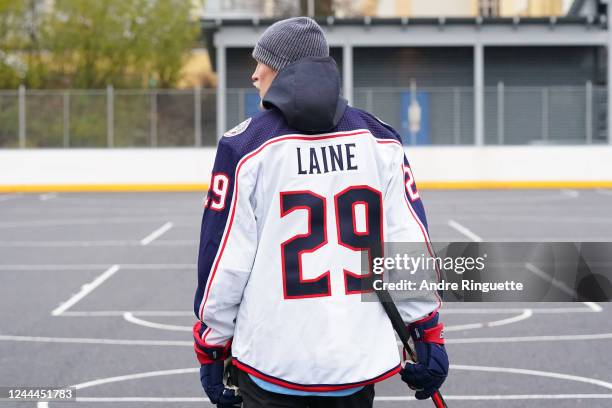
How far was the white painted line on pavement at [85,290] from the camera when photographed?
10.0 meters

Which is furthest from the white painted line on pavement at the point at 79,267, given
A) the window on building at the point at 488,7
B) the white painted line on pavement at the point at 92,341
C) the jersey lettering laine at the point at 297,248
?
the window on building at the point at 488,7

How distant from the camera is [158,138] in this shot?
28.2 m

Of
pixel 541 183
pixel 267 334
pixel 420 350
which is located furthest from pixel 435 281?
pixel 541 183

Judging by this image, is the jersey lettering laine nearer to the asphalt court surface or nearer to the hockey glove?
the hockey glove

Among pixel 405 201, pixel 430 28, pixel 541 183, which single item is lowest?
pixel 541 183

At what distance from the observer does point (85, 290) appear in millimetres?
11156

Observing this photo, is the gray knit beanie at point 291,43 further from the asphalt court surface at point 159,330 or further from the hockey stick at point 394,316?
the asphalt court surface at point 159,330

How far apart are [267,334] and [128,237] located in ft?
44.7

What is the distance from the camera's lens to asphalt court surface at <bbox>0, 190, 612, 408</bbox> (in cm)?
685

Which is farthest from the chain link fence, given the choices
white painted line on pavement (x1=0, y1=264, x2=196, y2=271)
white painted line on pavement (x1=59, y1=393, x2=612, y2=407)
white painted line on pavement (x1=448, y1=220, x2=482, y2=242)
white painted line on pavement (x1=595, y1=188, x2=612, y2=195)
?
white painted line on pavement (x1=59, y1=393, x2=612, y2=407)

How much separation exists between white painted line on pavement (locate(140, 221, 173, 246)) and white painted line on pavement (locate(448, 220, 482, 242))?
4.37m

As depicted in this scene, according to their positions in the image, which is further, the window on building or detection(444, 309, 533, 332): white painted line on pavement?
the window on building

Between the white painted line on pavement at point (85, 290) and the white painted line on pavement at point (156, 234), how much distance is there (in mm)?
2860

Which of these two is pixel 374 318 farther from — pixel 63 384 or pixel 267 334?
pixel 63 384
